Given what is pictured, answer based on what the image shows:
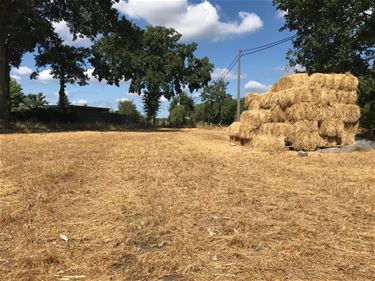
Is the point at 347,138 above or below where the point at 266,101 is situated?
below

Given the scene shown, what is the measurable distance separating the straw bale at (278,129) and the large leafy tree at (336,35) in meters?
5.22

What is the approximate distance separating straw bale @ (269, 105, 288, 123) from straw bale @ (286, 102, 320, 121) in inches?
21.6

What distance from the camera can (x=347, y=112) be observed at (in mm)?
14133

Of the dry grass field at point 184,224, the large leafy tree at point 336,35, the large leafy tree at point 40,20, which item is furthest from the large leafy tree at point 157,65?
the dry grass field at point 184,224

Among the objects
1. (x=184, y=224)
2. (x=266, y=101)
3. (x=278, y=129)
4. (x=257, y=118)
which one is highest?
(x=266, y=101)

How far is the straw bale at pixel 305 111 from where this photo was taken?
535 inches

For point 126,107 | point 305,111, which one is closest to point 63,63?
point 305,111

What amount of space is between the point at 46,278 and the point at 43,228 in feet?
4.14

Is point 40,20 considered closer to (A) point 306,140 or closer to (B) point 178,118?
(A) point 306,140

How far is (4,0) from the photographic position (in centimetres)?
2064

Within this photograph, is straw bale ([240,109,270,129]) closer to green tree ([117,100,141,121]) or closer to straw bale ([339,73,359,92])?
straw bale ([339,73,359,92])

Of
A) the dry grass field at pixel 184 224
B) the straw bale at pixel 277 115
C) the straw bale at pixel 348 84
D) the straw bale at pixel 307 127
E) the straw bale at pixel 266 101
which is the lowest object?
the dry grass field at pixel 184 224

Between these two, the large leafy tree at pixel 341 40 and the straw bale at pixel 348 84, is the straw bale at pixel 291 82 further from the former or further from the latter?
the large leafy tree at pixel 341 40

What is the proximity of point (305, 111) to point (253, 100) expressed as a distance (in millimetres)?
3176
